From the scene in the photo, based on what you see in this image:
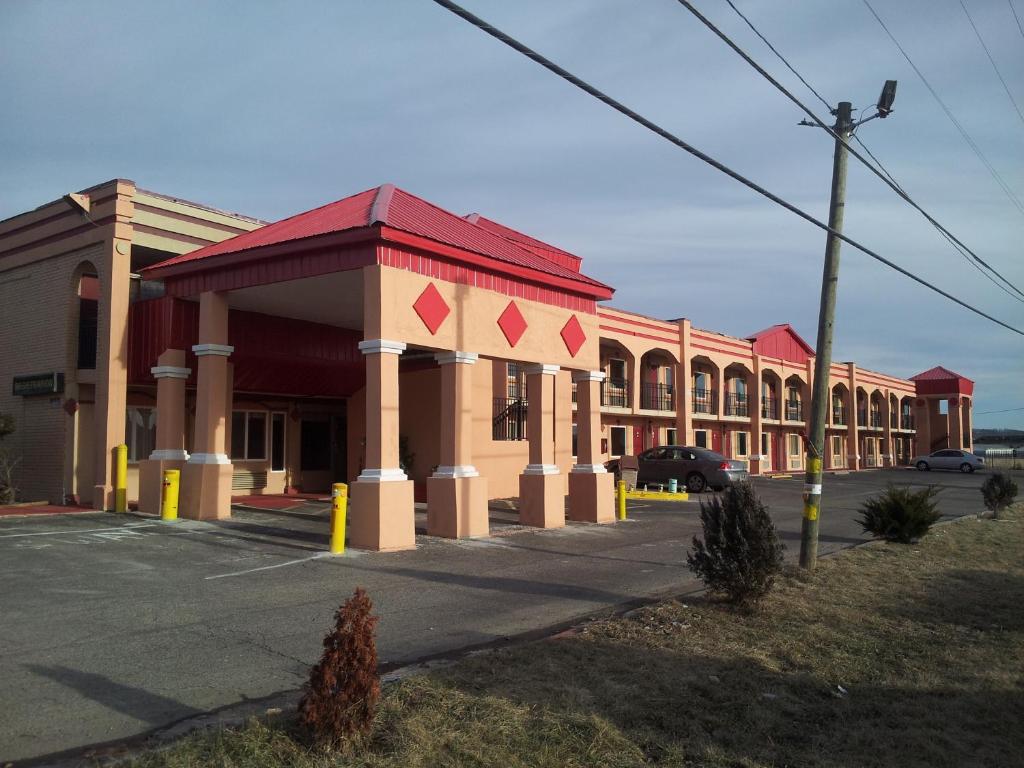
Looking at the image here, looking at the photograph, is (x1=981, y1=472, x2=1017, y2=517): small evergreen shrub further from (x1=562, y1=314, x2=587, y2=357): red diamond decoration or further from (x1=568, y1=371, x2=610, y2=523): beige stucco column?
(x1=562, y1=314, x2=587, y2=357): red diamond decoration

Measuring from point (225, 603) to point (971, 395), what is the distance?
68.1m

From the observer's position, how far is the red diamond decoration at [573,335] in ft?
57.9

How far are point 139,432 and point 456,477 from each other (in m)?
8.88

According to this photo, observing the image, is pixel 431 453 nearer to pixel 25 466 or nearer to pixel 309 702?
pixel 25 466

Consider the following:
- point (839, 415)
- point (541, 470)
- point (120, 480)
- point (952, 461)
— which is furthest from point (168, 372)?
point (952, 461)

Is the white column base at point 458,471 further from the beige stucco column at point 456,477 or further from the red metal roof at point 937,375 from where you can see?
the red metal roof at point 937,375

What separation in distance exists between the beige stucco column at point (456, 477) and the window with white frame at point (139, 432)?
25.7 ft

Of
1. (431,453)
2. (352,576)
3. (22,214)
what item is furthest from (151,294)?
(352,576)

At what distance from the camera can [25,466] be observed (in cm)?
1844

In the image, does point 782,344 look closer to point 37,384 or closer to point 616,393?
point 616,393

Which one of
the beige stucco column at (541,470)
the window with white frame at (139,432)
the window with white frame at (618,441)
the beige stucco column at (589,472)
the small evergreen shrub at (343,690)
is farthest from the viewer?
the window with white frame at (618,441)

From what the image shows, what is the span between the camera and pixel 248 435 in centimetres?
2148

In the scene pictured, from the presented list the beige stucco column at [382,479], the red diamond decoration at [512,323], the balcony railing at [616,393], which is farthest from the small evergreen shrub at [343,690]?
the balcony railing at [616,393]

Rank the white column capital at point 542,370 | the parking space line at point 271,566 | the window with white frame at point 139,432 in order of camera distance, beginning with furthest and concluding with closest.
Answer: the window with white frame at point 139,432 → the white column capital at point 542,370 → the parking space line at point 271,566
